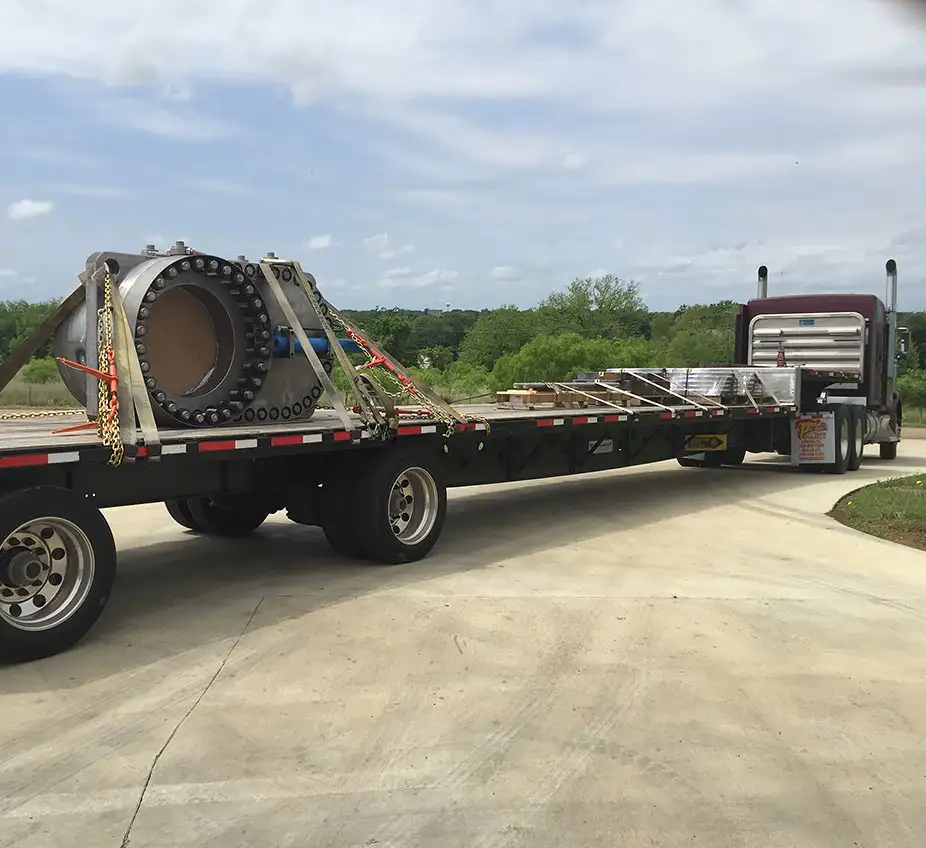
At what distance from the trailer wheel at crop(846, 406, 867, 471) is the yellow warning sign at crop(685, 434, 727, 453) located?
3318mm

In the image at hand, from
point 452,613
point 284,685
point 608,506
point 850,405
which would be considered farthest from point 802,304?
point 284,685

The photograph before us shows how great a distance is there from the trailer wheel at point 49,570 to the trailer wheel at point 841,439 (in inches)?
479

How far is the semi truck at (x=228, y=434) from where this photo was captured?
219 inches

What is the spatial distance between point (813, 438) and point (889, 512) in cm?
465

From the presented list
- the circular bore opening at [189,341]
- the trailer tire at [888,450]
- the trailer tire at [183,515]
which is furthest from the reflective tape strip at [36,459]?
the trailer tire at [888,450]

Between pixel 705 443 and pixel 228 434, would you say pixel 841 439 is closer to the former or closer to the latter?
pixel 705 443

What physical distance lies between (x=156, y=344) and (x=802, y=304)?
1258cm

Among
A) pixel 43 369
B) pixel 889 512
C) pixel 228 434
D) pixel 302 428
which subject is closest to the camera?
pixel 228 434

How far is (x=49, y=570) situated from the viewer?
18.2 ft

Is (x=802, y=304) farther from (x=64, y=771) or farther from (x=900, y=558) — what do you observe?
(x=64, y=771)

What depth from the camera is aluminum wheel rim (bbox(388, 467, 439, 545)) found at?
8.00m

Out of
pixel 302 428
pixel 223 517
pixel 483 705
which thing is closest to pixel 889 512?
pixel 302 428

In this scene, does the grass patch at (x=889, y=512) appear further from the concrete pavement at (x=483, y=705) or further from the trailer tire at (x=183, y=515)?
the trailer tire at (x=183, y=515)

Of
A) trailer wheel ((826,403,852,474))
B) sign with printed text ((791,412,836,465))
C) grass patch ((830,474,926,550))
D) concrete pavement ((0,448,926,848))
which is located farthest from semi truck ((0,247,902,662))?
trailer wheel ((826,403,852,474))
